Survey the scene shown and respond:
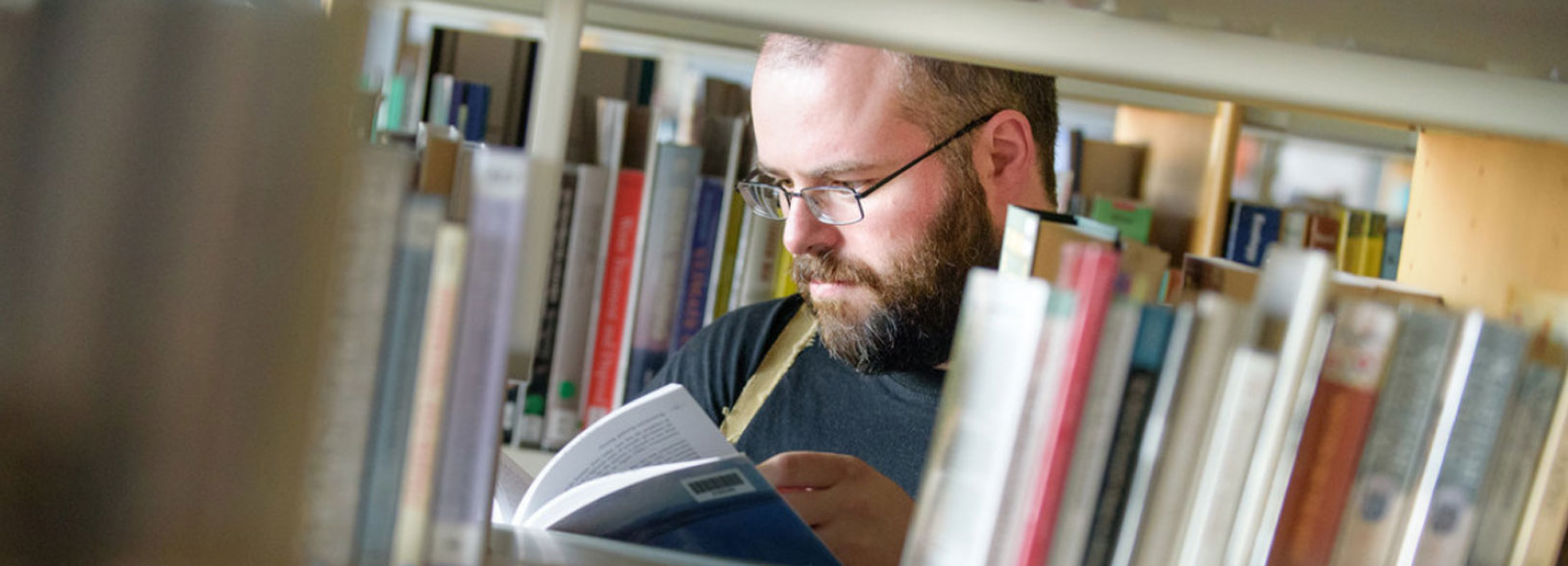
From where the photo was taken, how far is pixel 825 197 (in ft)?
4.70

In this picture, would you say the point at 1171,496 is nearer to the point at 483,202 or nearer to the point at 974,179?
the point at 483,202

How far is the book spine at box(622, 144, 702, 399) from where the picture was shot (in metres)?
1.58

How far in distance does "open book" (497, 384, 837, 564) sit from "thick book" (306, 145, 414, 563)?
0.19 m

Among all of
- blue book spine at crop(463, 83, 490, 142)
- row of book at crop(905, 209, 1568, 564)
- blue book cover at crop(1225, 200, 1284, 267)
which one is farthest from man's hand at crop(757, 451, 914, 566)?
blue book cover at crop(1225, 200, 1284, 267)

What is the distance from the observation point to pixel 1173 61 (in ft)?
1.80

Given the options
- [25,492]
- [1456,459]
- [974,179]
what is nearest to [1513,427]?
[1456,459]

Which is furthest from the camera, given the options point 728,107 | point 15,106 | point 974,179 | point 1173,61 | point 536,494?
point 728,107

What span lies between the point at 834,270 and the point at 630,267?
0.94ft

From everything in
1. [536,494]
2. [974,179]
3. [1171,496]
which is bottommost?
[536,494]

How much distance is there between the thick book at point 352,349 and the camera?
19.7 inches

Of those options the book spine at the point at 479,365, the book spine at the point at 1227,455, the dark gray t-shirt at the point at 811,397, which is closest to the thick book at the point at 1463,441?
the book spine at the point at 1227,455

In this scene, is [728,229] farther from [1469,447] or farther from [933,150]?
[1469,447]

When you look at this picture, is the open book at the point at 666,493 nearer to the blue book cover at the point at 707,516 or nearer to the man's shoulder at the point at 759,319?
the blue book cover at the point at 707,516

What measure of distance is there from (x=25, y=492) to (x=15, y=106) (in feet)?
0.47
